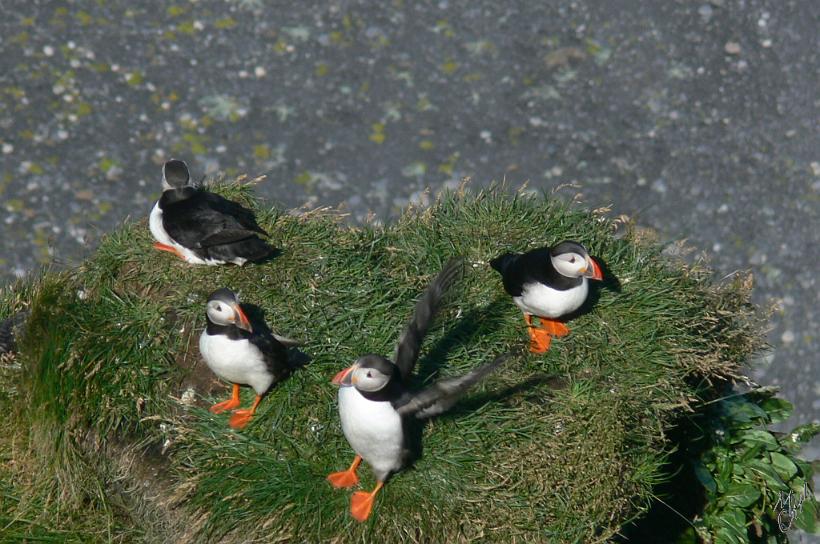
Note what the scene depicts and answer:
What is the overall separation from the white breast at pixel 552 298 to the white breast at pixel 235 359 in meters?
1.48

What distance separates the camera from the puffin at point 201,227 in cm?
545

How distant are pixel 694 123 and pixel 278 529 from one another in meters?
5.40

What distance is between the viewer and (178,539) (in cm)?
483

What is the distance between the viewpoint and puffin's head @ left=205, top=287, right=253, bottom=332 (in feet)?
15.4

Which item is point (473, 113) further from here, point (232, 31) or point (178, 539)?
point (178, 539)

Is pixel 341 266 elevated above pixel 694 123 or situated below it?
above

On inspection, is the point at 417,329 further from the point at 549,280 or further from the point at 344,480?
the point at 549,280

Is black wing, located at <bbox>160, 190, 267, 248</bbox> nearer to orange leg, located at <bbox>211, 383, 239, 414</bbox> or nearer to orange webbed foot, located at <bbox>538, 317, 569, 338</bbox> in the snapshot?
orange leg, located at <bbox>211, 383, 239, 414</bbox>

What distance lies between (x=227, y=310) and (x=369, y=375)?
34.4 inches

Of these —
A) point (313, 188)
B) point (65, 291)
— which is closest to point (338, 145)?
point (313, 188)

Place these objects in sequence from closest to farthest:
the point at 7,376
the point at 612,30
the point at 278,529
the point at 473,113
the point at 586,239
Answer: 1. the point at 278,529
2. the point at 7,376
3. the point at 586,239
4. the point at 473,113
5. the point at 612,30

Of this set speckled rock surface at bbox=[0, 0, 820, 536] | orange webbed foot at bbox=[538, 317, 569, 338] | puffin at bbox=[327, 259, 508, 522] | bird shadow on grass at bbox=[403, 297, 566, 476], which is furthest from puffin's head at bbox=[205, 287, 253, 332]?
speckled rock surface at bbox=[0, 0, 820, 536]

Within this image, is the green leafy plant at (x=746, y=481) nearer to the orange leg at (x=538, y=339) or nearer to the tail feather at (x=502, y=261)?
the orange leg at (x=538, y=339)

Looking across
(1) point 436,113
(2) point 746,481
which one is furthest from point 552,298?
(1) point 436,113
